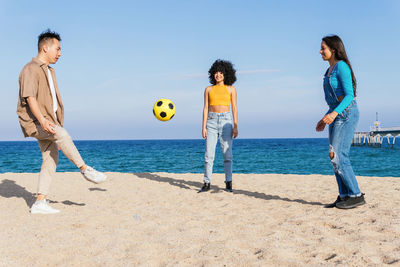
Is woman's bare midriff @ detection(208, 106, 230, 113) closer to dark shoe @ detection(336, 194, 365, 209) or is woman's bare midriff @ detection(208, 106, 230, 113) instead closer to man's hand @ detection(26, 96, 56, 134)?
dark shoe @ detection(336, 194, 365, 209)

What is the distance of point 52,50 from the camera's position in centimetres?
454

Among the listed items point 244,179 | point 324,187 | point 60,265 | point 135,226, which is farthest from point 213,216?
point 244,179

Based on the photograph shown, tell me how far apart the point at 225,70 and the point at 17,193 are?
4578 mm

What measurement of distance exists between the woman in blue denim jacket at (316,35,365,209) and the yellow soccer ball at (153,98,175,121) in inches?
128

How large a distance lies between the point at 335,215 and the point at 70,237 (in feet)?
9.98

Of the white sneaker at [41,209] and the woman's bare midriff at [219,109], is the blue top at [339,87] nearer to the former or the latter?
the woman's bare midriff at [219,109]

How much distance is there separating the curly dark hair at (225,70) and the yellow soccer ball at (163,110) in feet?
3.52

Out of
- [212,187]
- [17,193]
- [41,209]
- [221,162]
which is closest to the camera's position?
[41,209]

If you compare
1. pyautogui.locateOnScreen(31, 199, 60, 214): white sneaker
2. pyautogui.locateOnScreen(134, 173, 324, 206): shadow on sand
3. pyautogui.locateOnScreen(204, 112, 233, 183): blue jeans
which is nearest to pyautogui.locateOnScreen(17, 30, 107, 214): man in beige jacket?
pyautogui.locateOnScreen(31, 199, 60, 214): white sneaker

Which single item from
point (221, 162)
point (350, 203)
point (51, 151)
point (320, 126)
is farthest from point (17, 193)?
point (221, 162)

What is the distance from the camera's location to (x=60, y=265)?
2873mm

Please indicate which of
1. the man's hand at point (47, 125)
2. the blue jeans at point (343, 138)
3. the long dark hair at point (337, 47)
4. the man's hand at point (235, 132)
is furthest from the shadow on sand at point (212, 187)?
the man's hand at point (47, 125)

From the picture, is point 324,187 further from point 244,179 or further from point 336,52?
point 336,52

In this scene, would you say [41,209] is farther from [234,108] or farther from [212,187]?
[234,108]
